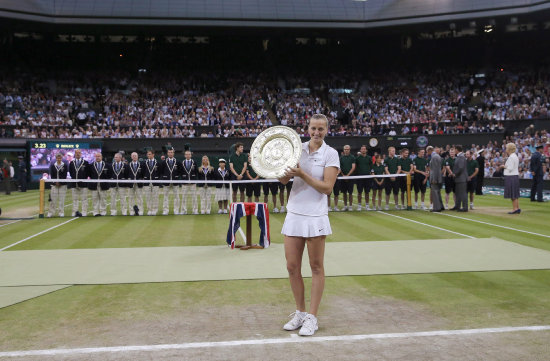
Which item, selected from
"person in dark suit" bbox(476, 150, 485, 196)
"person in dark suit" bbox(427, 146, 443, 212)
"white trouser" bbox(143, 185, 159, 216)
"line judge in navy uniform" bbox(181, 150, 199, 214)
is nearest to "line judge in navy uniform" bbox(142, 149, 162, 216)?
"white trouser" bbox(143, 185, 159, 216)

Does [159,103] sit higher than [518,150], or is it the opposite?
[159,103]

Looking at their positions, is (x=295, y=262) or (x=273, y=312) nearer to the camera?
(x=295, y=262)

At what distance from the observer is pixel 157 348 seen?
4.60m

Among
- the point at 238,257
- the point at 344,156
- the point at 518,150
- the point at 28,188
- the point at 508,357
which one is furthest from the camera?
the point at 28,188

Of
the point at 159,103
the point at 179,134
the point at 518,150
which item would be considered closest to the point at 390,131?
the point at 518,150

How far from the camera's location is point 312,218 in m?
5.07

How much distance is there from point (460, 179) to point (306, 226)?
1319 cm

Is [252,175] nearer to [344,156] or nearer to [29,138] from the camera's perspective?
[344,156]

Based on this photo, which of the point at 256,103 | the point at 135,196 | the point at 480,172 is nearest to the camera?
the point at 135,196

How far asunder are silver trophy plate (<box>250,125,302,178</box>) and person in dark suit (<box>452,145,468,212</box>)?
511 inches

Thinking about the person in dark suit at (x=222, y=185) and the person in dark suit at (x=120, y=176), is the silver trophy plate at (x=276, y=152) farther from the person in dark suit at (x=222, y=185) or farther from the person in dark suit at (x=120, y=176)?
the person in dark suit at (x=120, y=176)

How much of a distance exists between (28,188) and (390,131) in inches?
1086

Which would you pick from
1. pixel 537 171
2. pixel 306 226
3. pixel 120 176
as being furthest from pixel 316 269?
pixel 537 171

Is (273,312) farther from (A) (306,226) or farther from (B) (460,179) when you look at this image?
(B) (460,179)
